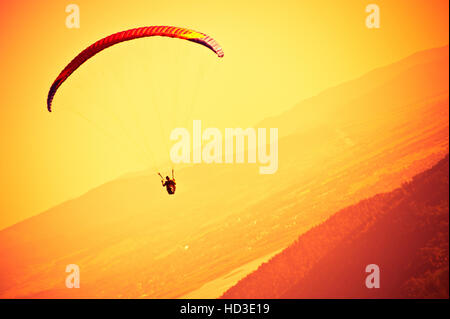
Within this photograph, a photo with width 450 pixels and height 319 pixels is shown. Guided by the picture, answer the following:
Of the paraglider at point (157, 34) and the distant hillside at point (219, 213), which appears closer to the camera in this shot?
the paraglider at point (157, 34)

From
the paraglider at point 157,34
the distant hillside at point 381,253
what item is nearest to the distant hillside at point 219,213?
the distant hillside at point 381,253

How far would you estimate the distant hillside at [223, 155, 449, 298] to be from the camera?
19.3 meters

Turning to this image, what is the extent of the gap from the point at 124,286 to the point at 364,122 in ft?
235

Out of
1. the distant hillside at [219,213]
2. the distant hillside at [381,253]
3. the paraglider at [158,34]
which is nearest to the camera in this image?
the paraglider at [158,34]

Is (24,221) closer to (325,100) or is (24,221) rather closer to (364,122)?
(364,122)

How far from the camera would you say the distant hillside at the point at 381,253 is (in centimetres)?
1934

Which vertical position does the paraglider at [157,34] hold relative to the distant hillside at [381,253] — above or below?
above

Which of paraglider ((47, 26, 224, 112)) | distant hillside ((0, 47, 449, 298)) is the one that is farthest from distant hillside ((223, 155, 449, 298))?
paraglider ((47, 26, 224, 112))

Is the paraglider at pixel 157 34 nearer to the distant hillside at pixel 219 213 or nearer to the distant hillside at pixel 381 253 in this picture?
the distant hillside at pixel 381 253

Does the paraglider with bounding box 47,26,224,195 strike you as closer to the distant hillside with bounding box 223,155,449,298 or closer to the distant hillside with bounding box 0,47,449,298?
the distant hillside with bounding box 223,155,449,298

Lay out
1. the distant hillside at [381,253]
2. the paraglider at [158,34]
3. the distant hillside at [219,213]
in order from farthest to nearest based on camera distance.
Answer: the distant hillside at [219,213]
the distant hillside at [381,253]
the paraglider at [158,34]

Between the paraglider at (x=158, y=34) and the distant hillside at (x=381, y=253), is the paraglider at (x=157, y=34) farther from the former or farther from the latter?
the distant hillside at (x=381, y=253)

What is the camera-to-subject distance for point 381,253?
69.8 ft

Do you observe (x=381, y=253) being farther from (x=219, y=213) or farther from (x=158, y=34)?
(x=219, y=213)
